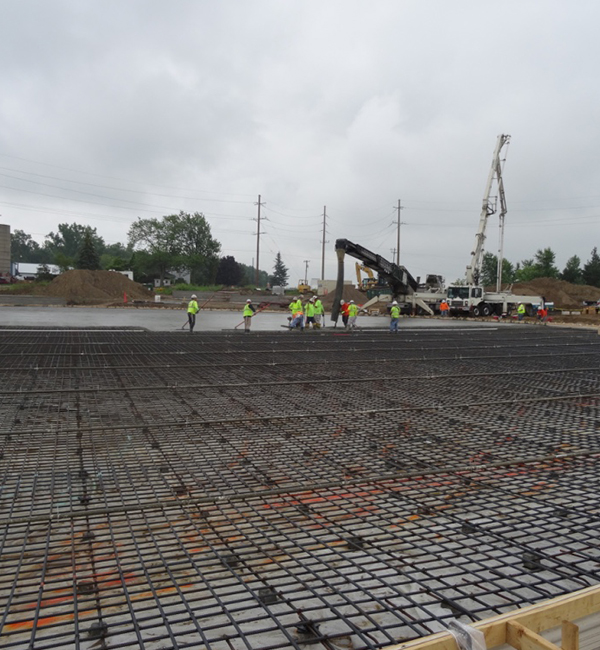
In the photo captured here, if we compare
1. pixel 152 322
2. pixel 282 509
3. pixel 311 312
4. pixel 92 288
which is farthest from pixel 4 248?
pixel 282 509

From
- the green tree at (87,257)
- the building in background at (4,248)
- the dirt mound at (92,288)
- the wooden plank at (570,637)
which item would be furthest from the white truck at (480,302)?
the green tree at (87,257)

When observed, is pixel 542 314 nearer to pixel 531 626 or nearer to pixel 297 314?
pixel 297 314

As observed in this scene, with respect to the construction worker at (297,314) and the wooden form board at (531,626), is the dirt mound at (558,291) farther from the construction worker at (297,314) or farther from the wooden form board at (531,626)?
the wooden form board at (531,626)

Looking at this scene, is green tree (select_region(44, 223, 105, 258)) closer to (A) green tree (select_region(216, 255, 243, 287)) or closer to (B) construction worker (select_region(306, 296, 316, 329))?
(A) green tree (select_region(216, 255, 243, 287))

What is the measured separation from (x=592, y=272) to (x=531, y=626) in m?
53.5

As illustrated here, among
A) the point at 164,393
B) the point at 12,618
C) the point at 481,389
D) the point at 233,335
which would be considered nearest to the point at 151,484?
the point at 12,618

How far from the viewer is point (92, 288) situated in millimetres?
36969

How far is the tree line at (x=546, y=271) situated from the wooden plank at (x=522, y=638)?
1771 inches

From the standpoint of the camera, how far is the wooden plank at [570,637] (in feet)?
4.27

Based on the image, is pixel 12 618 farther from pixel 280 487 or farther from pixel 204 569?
pixel 280 487

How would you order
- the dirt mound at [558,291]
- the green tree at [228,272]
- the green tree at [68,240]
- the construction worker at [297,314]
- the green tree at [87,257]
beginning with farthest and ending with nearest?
the green tree at [68,240] < the green tree at [228,272] < the green tree at [87,257] < the dirt mound at [558,291] < the construction worker at [297,314]

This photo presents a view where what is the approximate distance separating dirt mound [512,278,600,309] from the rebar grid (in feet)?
122

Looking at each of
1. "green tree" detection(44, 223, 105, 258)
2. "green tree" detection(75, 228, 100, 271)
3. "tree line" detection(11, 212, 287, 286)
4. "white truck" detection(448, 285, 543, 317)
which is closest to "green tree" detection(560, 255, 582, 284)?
"white truck" detection(448, 285, 543, 317)

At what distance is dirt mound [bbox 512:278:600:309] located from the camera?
3944cm
